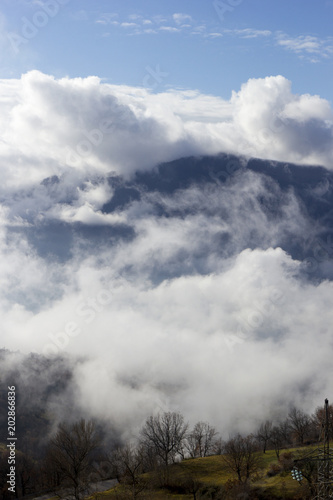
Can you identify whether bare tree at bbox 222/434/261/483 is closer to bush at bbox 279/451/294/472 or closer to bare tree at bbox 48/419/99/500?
bush at bbox 279/451/294/472

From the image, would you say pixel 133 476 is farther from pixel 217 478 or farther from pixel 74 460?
pixel 217 478

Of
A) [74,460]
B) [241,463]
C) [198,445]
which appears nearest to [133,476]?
[74,460]

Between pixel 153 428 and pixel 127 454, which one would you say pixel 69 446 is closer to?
pixel 127 454

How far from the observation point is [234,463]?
357ft

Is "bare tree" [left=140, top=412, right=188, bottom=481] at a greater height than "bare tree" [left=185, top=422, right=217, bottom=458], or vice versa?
"bare tree" [left=140, top=412, right=188, bottom=481]

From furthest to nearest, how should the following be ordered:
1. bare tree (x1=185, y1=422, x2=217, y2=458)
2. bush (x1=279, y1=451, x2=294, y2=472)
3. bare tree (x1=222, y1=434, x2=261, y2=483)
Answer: bare tree (x1=185, y1=422, x2=217, y2=458) → bare tree (x1=222, y1=434, x2=261, y2=483) → bush (x1=279, y1=451, x2=294, y2=472)

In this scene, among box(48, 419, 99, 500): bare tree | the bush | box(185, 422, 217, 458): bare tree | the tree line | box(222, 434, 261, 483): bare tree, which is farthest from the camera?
box(185, 422, 217, 458): bare tree

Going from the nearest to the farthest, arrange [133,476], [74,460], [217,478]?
1. [74,460]
2. [133,476]
3. [217,478]

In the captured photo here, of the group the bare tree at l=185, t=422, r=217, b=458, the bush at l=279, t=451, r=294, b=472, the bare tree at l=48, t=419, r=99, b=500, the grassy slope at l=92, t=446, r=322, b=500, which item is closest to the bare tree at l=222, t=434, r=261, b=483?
the grassy slope at l=92, t=446, r=322, b=500

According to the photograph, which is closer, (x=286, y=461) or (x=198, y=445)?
(x=286, y=461)

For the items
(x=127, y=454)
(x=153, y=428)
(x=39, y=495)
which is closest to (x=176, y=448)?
(x=153, y=428)

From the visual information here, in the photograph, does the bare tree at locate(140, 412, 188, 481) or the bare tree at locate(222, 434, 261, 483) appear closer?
the bare tree at locate(222, 434, 261, 483)

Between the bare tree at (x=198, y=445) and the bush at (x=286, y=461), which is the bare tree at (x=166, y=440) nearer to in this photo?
the bare tree at (x=198, y=445)

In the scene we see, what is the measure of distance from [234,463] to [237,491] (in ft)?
48.9
